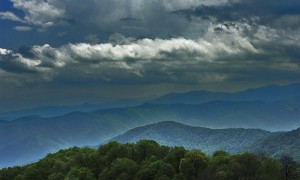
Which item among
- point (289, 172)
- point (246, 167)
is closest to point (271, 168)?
point (289, 172)

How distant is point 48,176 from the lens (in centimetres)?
19050

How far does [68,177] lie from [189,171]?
48.6 m

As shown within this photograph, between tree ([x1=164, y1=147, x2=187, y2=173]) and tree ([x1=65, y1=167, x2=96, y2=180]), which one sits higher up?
tree ([x1=164, y1=147, x2=187, y2=173])

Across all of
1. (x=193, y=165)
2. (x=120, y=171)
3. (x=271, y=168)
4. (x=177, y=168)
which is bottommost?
(x=120, y=171)

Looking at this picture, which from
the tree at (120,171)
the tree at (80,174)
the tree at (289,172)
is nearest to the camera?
the tree at (80,174)

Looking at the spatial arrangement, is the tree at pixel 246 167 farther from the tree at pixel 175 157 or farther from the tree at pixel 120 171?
the tree at pixel 120 171

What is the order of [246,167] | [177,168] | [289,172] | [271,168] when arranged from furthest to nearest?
[177,168], [289,172], [271,168], [246,167]

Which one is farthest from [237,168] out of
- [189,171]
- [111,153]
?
[111,153]

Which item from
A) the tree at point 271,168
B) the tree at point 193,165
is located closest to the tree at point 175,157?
the tree at point 193,165

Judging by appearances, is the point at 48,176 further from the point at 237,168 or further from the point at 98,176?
the point at 237,168

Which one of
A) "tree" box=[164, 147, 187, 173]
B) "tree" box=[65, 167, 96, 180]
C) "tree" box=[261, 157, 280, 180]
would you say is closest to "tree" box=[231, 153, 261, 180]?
"tree" box=[261, 157, 280, 180]

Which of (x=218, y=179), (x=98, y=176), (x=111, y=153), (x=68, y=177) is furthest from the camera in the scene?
(x=111, y=153)

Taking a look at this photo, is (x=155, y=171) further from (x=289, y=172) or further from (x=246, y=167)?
(x=289, y=172)

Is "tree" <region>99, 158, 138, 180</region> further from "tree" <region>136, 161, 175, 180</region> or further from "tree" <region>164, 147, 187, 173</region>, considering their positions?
"tree" <region>164, 147, 187, 173</region>
